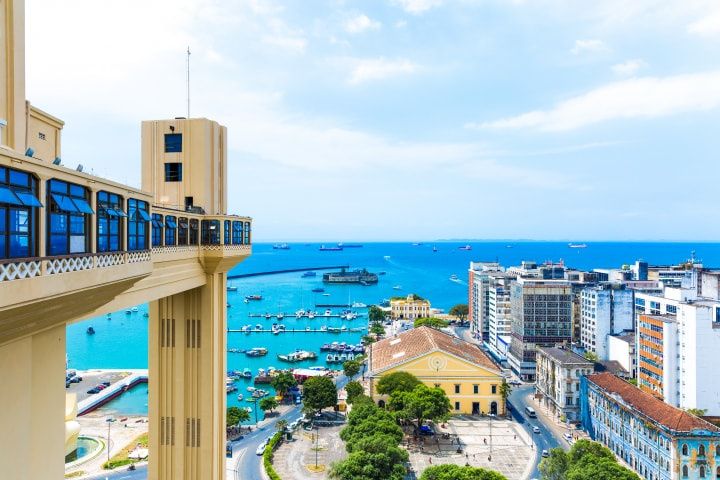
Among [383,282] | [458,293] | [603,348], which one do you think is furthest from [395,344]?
[383,282]

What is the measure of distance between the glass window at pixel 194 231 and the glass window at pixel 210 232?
301 mm

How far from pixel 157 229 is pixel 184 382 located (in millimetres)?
6642

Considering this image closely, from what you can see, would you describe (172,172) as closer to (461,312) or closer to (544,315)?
(544,315)

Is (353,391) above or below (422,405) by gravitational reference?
below

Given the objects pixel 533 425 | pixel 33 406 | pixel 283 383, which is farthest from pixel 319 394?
pixel 33 406

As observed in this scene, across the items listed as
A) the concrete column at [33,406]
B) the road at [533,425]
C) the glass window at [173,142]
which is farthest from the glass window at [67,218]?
the road at [533,425]

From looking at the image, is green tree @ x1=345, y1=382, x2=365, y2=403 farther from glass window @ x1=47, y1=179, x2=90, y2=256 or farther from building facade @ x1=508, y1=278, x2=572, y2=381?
glass window @ x1=47, y1=179, x2=90, y2=256

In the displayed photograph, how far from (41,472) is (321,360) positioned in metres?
71.0

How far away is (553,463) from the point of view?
29.5 m

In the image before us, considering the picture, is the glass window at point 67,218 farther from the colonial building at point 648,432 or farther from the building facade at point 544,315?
the building facade at point 544,315

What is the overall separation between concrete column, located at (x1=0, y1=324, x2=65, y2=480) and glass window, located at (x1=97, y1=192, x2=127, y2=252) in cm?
158

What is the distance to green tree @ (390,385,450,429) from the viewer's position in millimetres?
41281

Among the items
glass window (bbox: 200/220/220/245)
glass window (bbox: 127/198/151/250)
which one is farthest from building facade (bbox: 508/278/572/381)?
glass window (bbox: 127/198/151/250)

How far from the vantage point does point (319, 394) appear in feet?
151
